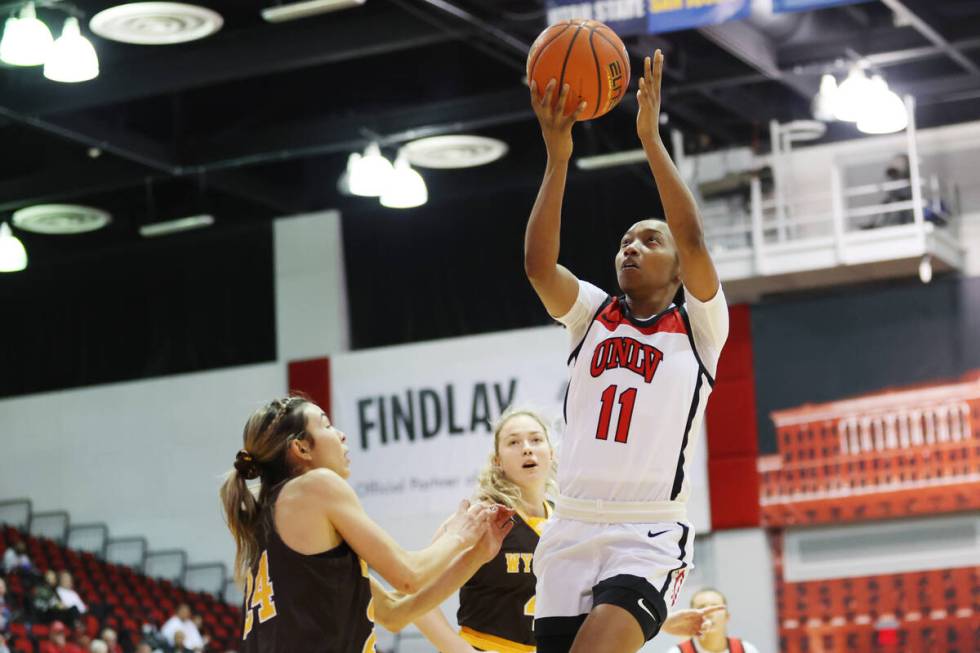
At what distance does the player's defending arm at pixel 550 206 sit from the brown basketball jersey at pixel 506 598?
1.81m

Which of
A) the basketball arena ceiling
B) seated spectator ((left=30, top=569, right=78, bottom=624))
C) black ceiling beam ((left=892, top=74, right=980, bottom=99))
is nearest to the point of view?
the basketball arena ceiling

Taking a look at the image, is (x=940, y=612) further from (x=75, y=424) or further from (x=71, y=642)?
(x=75, y=424)

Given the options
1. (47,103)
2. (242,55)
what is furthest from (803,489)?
(47,103)

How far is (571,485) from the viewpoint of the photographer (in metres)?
4.87

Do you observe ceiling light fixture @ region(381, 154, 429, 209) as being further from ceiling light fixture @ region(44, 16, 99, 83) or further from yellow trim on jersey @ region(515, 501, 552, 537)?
yellow trim on jersey @ region(515, 501, 552, 537)

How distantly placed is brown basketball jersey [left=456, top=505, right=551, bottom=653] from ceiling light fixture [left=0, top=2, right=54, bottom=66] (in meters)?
6.85

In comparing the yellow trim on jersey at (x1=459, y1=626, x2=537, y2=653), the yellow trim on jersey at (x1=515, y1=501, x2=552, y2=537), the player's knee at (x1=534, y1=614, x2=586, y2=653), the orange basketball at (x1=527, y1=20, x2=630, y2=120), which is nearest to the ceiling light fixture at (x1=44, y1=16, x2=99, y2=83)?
the yellow trim on jersey at (x1=515, y1=501, x2=552, y2=537)

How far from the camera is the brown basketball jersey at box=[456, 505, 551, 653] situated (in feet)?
21.2

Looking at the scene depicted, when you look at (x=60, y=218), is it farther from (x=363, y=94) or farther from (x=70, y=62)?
(x=70, y=62)

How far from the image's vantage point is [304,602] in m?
4.62

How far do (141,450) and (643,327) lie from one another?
16941 millimetres

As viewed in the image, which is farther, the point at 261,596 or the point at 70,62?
the point at 70,62

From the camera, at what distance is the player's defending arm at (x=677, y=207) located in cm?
477

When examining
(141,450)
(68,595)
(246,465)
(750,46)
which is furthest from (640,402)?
(141,450)
